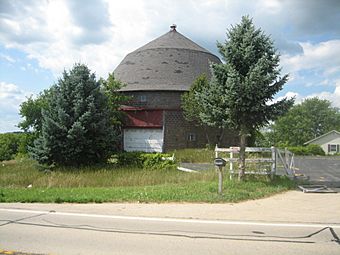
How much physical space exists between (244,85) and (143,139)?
2354 centimetres

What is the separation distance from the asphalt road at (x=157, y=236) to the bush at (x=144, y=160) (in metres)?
A: 15.2

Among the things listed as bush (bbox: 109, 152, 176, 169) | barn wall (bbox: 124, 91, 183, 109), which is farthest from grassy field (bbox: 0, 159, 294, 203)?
barn wall (bbox: 124, 91, 183, 109)

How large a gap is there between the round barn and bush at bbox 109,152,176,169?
974 cm

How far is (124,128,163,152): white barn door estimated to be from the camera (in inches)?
1414

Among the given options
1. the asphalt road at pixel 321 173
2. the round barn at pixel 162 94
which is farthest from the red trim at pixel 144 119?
the asphalt road at pixel 321 173

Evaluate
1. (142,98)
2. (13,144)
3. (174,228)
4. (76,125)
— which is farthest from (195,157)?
(13,144)

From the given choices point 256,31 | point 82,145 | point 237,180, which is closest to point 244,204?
point 237,180

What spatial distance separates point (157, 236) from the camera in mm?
6941

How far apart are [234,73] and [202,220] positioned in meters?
7.30

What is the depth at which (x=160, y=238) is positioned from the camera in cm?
679

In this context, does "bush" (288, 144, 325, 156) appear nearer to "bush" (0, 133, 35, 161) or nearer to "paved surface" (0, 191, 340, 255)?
"bush" (0, 133, 35, 161)

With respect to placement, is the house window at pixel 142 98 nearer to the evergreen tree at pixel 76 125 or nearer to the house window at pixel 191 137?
the house window at pixel 191 137

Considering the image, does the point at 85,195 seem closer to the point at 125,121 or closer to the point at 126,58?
the point at 125,121

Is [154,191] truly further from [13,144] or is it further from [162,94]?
[13,144]
